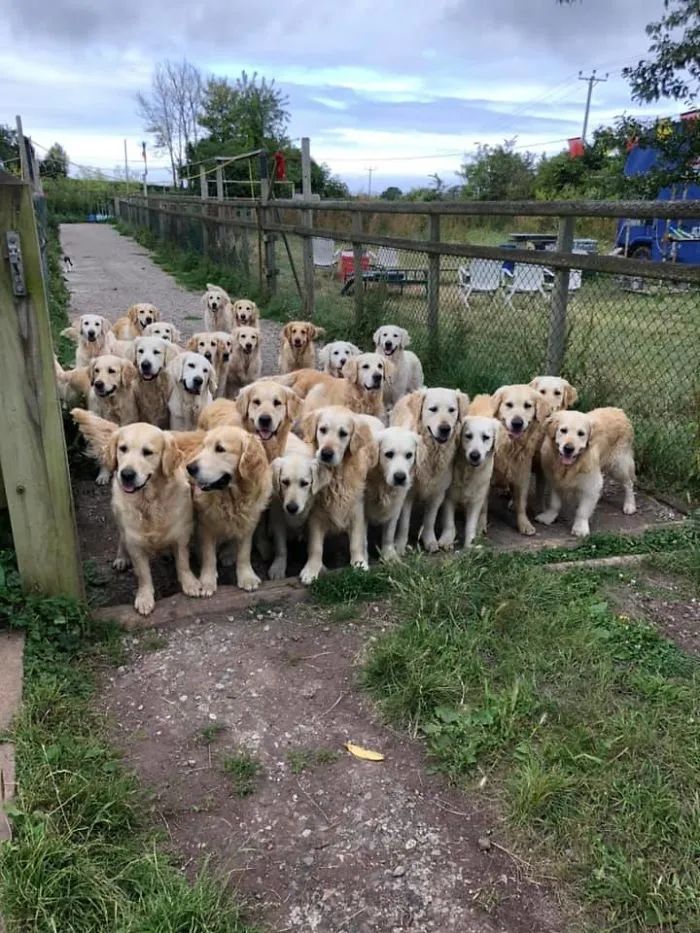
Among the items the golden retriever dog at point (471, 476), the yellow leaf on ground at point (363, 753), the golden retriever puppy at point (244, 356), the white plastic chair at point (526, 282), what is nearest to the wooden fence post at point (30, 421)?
the yellow leaf on ground at point (363, 753)

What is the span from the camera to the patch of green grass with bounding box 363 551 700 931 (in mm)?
2279

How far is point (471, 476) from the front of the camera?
4.64 m

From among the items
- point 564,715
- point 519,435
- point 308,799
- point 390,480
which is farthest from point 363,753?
point 519,435

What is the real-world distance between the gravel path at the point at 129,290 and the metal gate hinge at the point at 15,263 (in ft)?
20.3

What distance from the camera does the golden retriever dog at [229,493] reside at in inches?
150

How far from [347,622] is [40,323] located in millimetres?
2051

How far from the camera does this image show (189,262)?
18875mm

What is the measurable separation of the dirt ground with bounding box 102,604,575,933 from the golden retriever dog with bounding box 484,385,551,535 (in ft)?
6.12

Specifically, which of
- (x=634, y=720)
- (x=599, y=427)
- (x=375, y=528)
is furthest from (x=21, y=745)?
(x=599, y=427)

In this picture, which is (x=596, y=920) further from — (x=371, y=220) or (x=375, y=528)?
(x=371, y=220)

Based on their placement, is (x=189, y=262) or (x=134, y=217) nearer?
(x=189, y=262)

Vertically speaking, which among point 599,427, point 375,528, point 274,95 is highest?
point 274,95

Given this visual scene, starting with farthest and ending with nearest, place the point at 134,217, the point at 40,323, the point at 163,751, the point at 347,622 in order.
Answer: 1. the point at 134,217
2. the point at 347,622
3. the point at 40,323
4. the point at 163,751

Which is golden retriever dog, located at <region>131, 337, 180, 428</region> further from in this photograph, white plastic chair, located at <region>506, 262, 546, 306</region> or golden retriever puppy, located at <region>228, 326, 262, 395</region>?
white plastic chair, located at <region>506, 262, 546, 306</region>
